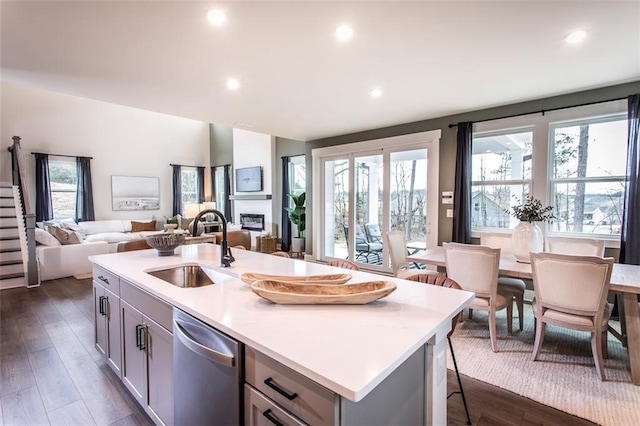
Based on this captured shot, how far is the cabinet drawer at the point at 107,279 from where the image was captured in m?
2.02

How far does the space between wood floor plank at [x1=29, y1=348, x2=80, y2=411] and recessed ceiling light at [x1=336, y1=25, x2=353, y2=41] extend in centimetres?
313

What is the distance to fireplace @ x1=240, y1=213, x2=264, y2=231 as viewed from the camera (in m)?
7.78

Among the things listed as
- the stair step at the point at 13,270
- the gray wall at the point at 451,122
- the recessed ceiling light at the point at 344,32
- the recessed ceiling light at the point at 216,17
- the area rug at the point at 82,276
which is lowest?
the area rug at the point at 82,276

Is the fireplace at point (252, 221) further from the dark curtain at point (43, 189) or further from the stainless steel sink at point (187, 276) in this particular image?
the stainless steel sink at point (187, 276)

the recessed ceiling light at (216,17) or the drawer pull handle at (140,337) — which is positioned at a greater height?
the recessed ceiling light at (216,17)

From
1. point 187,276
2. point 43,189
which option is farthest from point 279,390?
point 43,189

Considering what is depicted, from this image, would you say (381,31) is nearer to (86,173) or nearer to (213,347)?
(213,347)

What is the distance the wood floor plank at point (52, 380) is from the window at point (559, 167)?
15.0 feet

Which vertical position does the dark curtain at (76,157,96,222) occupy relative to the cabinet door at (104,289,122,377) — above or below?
above

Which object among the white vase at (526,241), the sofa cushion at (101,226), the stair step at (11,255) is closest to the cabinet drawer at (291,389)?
the white vase at (526,241)

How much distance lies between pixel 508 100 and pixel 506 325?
266cm

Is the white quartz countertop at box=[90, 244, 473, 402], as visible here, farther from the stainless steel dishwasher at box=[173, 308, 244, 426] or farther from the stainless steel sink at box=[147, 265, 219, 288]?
the stainless steel sink at box=[147, 265, 219, 288]

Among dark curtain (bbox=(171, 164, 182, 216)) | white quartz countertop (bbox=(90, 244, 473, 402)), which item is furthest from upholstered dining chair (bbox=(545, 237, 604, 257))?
dark curtain (bbox=(171, 164, 182, 216))

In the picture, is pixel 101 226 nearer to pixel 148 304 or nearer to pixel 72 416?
pixel 72 416
